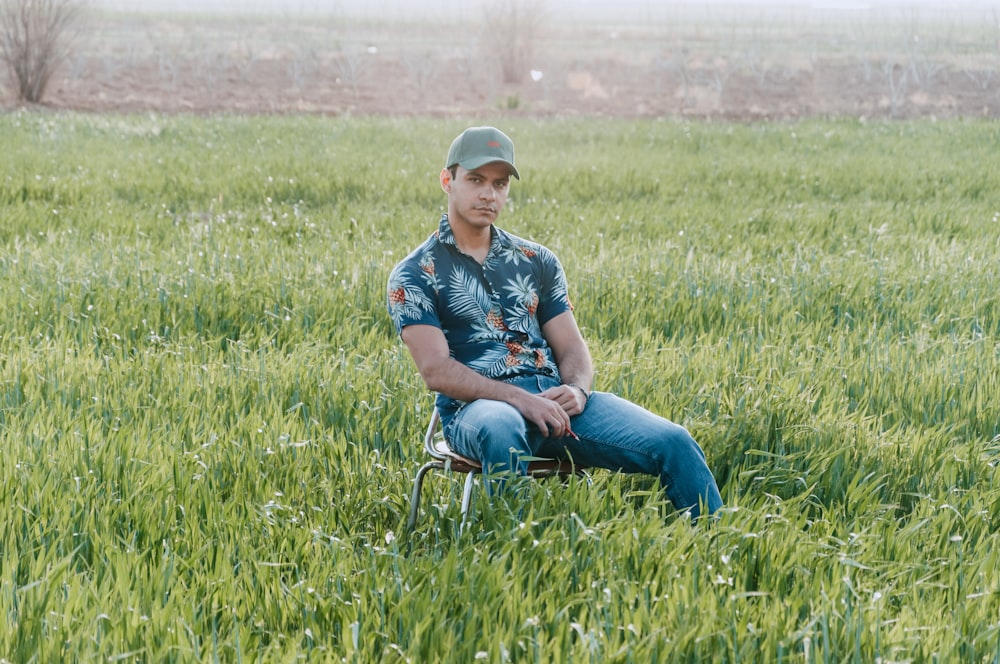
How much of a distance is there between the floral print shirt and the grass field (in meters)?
0.46

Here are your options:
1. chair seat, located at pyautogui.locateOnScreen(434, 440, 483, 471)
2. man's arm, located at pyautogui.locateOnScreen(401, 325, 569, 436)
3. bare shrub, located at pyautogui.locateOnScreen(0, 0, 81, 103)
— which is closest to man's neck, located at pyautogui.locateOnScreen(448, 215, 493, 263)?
man's arm, located at pyautogui.locateOnScreen(401, 325, 569, 436)

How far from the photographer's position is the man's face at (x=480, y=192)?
339 cm

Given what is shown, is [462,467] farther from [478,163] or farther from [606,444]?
[478,163]

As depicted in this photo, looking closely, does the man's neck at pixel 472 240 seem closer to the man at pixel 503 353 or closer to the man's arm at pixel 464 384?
the man at pixel 503 353

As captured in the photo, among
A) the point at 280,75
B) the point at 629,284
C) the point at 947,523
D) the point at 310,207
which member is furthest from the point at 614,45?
the point at 947,523

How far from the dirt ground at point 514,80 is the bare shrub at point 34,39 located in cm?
64

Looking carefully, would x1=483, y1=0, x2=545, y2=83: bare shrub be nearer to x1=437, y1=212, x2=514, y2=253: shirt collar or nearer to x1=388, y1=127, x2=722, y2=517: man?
x1=437, y1=212, x2=514, y2=253: shirt collar

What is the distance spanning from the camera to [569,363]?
3549 mm

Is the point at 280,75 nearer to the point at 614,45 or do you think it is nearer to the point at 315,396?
the point at 614,45

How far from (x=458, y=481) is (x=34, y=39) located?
2214 centimetres

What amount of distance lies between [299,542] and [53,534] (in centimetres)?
78

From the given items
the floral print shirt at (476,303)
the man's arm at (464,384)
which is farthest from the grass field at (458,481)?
the floral print shirt at (476,303)

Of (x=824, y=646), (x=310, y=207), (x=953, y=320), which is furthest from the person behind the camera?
(x=310, y=207)

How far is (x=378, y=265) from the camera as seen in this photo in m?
6.79
